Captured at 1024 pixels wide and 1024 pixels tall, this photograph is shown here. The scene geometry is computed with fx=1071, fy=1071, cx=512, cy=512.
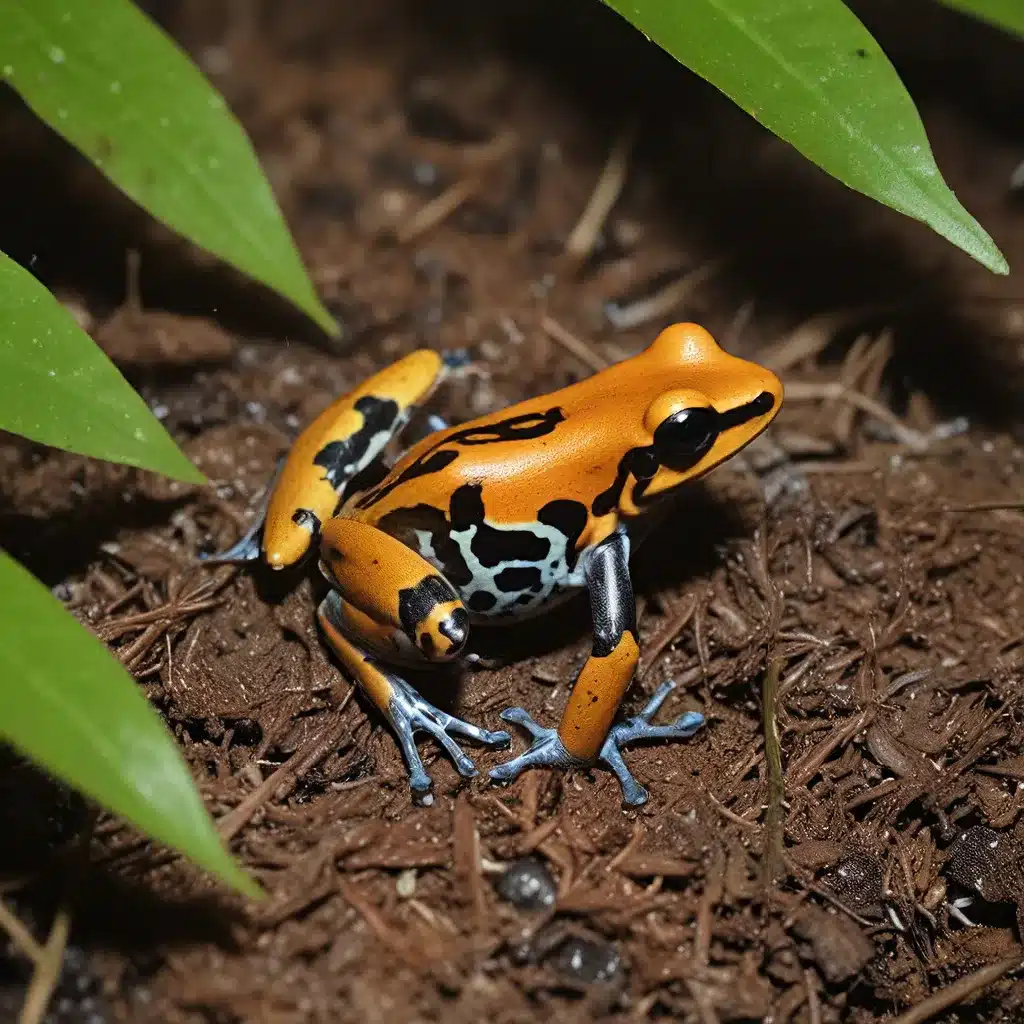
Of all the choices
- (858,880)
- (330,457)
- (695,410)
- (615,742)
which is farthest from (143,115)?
(858,880)

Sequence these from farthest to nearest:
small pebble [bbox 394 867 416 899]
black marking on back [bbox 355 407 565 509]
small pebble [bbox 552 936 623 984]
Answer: black marking on back [bbox 355 407 565 509] → small pebble [bbox 394 867 416 899] → small pebble [bbox 552 936 623 984]

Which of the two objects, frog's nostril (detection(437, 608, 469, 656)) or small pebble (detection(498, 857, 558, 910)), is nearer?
small pebble (detection(498, 857, 558, 910))

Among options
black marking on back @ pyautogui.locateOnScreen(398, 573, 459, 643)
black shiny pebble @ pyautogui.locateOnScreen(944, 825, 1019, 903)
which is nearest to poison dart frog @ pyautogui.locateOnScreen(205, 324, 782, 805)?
black marking on back @ pyautogui.locateOnScreen(398, 573, 459, 643)

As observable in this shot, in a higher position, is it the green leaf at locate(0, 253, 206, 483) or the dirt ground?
the green leaf at locate(0, 253, 206, 483)

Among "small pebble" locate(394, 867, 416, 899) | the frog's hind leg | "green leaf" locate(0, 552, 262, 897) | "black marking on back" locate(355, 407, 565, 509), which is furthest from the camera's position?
the frog's hind leg

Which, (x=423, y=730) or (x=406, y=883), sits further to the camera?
(x=423, y=730)

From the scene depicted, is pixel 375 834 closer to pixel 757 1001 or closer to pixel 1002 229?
pixel 757 1001

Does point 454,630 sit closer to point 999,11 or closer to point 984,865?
point 984,865

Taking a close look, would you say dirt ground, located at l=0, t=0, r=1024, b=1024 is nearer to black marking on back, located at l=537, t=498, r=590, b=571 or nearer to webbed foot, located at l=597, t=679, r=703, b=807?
webbed foot, located at l=597, t=679, r=703, b=807
